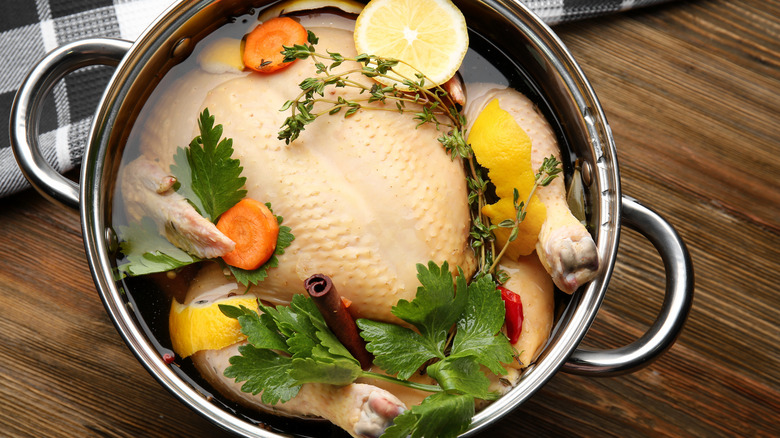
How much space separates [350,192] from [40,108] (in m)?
0.65

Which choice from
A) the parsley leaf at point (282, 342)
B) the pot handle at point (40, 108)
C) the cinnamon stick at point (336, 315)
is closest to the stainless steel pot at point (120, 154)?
the pot handle at point (40, 108)

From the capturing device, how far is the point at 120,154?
128 centimetres

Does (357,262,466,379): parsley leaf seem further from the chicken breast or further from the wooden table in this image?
the wooden table

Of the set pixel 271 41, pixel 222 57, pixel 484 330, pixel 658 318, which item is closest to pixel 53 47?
pixel 222 57

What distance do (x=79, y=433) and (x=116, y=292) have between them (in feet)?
1.70

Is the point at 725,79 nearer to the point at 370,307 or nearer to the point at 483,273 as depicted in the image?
the point at 483,273

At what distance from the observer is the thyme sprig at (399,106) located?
1122mm

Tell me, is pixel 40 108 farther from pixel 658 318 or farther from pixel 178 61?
pixel 658 318

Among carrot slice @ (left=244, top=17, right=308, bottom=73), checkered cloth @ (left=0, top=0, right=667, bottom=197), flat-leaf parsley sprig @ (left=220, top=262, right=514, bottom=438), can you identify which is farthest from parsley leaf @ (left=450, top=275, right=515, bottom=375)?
checkered cloth @ (left=0, top=0, right=667, bottom=197)

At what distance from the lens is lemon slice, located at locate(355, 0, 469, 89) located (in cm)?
121

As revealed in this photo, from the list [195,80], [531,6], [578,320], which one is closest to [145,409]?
[195,80]

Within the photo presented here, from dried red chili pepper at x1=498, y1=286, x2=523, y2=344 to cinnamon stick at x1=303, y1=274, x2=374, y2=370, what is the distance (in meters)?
0.30

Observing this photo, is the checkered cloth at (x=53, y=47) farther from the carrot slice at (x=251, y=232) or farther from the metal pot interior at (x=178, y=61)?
the carrot slice at (x=251, y=232)

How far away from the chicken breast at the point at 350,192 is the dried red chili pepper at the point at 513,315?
14cm
